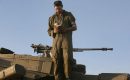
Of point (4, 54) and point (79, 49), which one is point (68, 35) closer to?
point (4, 54)

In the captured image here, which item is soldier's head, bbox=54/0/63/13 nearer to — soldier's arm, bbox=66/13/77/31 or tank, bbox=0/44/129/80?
soldier's arm, bbox=66/13/77/31

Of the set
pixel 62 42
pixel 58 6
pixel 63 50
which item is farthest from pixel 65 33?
pixel 58 6

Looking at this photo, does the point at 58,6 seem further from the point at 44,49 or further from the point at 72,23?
the point at 44,49

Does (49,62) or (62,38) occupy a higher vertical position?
(62,38)

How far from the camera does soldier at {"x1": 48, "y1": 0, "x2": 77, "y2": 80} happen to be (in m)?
10.2

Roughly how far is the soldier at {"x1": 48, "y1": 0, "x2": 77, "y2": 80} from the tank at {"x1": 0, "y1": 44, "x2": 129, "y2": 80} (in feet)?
1.43

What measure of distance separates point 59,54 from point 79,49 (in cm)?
632

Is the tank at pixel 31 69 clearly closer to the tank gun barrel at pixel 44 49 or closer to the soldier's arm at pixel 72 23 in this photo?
the soldier's arm at pixel 72 23

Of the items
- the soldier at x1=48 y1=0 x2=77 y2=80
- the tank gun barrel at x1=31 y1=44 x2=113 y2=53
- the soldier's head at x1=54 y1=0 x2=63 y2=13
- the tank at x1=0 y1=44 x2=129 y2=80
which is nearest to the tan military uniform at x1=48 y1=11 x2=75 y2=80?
the soldier at x1=48 y1=0 x2=77 y2=80

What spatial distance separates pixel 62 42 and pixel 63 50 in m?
0.24

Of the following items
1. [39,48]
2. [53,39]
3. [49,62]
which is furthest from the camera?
[39,48]

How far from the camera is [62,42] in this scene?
10.4 meters

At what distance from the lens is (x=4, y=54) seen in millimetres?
12398

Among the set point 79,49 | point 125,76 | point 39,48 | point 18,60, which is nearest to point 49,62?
point 18,60
